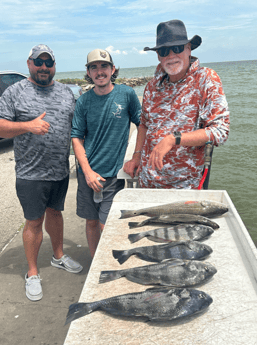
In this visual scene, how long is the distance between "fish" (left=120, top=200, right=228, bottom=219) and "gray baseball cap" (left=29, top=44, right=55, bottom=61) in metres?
2.09

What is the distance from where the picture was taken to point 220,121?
2395 mm

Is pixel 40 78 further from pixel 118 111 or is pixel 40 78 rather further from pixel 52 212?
pixel 52 212

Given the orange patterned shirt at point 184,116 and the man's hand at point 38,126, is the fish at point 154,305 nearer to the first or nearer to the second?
the orange patterned shirt at point 184,116

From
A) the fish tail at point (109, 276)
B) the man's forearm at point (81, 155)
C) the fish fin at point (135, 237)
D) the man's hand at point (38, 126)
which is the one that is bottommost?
the fish fin at point (135, 237)

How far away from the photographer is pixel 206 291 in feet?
5.12

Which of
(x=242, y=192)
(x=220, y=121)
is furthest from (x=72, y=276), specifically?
(x=242, y=192)

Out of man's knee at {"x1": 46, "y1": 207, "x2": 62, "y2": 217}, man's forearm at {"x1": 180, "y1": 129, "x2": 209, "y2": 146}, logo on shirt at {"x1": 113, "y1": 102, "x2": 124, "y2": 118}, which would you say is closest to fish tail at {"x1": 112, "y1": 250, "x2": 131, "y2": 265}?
man's forearm at {"x1": 180, "y1": 129, "x2": 209, "y2": 146}

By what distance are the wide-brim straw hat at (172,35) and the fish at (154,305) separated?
77.2 inches

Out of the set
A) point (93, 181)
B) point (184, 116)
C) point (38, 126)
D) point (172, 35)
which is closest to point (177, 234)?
point (184, 116)

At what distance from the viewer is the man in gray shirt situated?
10.9 ft

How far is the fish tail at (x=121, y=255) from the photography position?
6.06 ft

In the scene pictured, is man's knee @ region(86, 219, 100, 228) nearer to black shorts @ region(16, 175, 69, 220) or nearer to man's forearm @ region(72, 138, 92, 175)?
A: black shorts @ region(16, 175, 69, 220)

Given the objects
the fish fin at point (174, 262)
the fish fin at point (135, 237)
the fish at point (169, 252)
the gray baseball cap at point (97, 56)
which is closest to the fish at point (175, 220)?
the fish fin at point (135, 237)

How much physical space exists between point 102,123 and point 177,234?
1692mm
